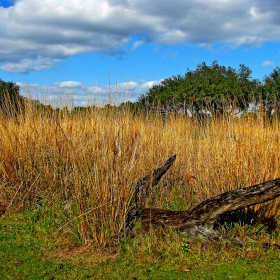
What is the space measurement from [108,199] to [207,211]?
125cm

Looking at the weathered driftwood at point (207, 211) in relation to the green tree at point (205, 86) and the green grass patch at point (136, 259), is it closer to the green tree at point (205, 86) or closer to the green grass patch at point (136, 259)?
the green grass patch at point (136, 259)

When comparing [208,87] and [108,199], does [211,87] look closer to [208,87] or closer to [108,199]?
[208,87]

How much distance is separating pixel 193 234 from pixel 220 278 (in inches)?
33.1

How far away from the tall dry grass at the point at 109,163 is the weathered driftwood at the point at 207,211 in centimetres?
38

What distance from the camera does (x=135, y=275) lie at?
13.6 feet

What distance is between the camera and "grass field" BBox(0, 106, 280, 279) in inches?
173

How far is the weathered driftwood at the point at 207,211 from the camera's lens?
451 cm

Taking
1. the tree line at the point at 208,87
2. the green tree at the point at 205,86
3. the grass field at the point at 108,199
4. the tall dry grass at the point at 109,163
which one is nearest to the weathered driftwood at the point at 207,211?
the grass field at the point at 108,199

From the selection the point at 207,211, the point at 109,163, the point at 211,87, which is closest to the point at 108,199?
the point at 109,163

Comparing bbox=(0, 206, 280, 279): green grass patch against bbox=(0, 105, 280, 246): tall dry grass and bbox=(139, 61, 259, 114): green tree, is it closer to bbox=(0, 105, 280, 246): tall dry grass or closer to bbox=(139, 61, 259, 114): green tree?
bbox=(0, 105, 280, 246): tall dry grass

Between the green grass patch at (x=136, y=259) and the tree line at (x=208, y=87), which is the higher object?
the tree line at (x=208, y=87)

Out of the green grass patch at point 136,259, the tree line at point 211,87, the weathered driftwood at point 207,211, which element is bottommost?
the green grass patch at point 136,259

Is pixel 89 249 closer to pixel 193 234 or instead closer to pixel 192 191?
pixel 193 234

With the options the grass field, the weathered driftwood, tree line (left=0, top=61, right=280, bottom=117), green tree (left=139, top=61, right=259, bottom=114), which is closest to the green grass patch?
the grass field
